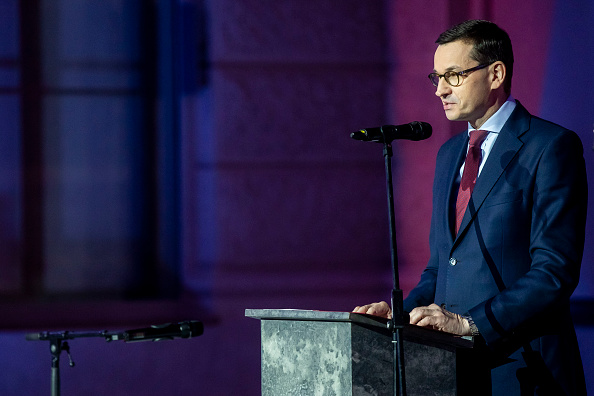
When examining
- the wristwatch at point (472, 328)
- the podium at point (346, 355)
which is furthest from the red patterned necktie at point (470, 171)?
the podium at point (346, 355)

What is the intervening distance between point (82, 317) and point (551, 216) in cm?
300

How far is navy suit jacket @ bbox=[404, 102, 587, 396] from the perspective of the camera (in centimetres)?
237

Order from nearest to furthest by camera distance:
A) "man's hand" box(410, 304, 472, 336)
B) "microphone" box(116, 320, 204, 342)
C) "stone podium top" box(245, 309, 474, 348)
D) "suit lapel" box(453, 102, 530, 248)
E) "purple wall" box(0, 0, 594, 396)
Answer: "stone podium top" box(245, 309, 474, 348) → "man's hand" box(410, 304, 472, 336) → "microphone" box(116, 320, 204, 342) → "suit lapel" box(453, 102, 530, 248) → "purple wall" box(0, 0, 594, 396)

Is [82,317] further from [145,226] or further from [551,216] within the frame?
[551,216]

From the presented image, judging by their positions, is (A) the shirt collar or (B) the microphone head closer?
(B) the microphone head

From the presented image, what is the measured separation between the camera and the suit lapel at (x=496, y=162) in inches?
101

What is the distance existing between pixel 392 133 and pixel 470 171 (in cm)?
50

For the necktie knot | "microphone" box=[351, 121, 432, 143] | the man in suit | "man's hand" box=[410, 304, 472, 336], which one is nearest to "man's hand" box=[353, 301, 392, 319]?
the man in suit

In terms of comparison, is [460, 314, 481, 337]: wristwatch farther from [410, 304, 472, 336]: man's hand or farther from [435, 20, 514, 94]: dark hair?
[435, 20, 514, 94]: dark hair

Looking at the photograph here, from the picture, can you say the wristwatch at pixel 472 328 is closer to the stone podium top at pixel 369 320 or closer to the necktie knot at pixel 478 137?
the stone podium top at pixel 369 320

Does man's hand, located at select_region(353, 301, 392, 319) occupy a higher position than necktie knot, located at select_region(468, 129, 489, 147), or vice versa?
necktie knot, located at select_region(468, 129, 489, 147)

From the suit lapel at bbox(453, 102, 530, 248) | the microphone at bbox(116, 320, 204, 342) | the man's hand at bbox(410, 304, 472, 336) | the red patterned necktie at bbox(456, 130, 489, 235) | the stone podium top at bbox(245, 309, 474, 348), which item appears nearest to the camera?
the stone podium top at bbox(245, 309, 474, 348)

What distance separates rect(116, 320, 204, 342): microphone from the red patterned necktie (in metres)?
0.95

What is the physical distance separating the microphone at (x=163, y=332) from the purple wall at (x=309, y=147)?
2068 millimetres
